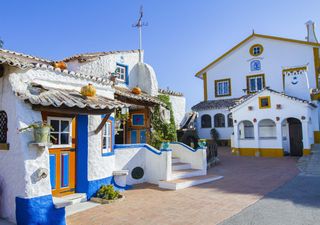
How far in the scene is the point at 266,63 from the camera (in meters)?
24.0

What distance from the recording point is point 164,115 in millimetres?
14445

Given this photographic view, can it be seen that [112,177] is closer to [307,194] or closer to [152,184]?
[152,184]

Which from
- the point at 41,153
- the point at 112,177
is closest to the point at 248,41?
the point at 112,177

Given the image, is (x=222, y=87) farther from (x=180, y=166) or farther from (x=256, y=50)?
(x=180, y=166)

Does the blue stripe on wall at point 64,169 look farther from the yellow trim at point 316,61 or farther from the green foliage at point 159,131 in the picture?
the yellow trim at point 316,61

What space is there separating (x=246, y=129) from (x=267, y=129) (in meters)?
1.66

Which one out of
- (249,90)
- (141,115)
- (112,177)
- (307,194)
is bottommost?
(307,194)

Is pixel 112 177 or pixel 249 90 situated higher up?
pixel 249 90

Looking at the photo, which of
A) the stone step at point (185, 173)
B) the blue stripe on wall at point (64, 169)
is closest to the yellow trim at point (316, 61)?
the stone step at point (185, 173)

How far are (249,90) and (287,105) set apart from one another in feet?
24.1

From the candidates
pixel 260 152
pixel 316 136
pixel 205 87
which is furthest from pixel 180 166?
pixel 205 87

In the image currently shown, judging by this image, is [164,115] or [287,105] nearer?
[164,115]

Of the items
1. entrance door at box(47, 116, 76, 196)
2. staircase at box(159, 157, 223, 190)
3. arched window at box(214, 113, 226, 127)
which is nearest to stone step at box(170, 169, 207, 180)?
staircase at box(159, 157, 223, 190)

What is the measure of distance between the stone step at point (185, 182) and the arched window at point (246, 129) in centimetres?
988
